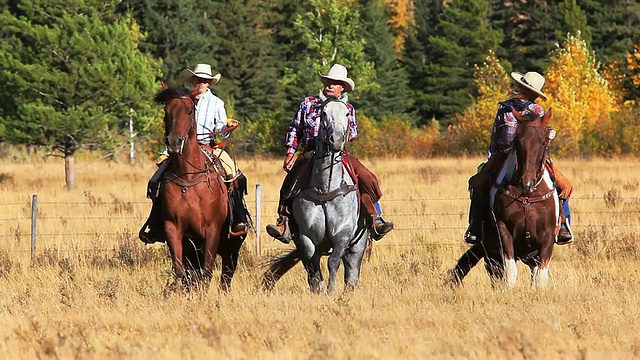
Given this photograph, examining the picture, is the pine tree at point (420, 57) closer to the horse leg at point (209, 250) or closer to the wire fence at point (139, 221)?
the wire fence at point (139, 221)

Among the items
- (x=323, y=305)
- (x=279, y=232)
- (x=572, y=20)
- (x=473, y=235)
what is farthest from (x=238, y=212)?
(x=572, y=20)

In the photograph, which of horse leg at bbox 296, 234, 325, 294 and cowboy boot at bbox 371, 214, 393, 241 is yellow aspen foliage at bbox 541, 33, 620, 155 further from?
horse leg at bbox 296, 234, 325, 294

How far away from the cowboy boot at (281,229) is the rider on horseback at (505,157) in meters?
1.90

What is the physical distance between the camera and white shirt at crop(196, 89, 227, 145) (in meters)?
13.2

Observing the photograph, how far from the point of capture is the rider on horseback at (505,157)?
12.2 metres

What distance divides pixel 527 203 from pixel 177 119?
3493mm

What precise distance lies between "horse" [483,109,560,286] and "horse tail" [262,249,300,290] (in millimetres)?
2156

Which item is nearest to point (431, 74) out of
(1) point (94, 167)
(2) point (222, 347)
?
(1) point (94, 167)

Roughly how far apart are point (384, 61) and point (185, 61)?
14372 millimetres

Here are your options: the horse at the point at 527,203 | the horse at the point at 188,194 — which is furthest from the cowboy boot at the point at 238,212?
the horse at the point at 527,203

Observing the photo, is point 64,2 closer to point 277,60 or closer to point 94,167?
point 94,167

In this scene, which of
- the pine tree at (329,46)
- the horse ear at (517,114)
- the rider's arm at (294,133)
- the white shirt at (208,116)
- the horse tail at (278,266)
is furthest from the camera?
the pine tree at (329,46)

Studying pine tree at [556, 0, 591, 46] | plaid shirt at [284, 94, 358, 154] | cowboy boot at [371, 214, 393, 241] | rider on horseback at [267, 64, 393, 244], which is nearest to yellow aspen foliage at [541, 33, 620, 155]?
pine tree at [556, 0, 591, 46]

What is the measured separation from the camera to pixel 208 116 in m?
13.2
